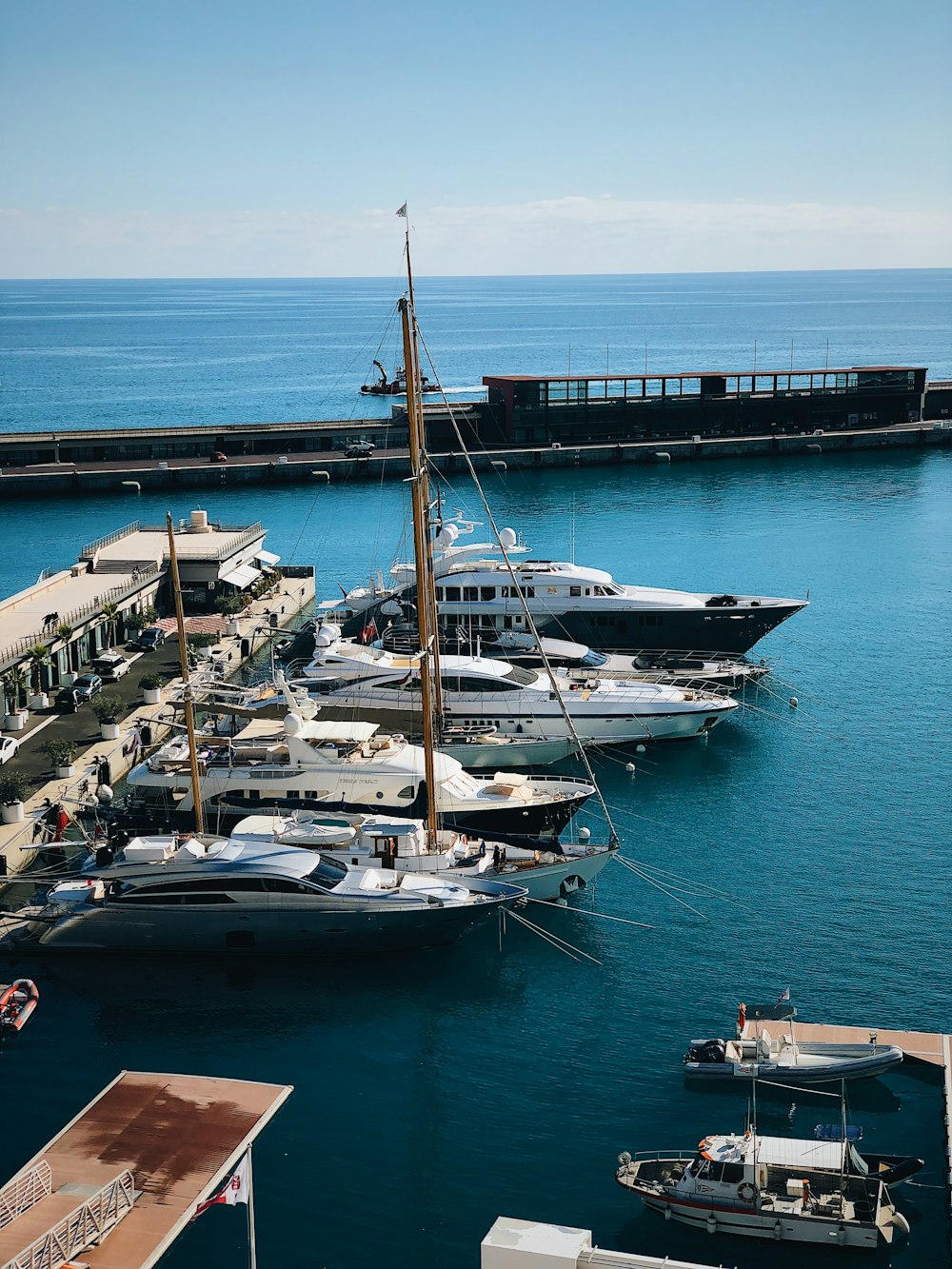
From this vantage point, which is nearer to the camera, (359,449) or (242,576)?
(242,576)

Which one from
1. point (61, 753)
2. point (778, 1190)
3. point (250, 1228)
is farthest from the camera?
point (61, 753)

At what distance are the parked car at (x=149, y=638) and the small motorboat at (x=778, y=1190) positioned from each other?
33152 mm

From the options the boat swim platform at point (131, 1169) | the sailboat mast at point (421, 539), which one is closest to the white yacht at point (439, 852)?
the sailboat mast at point (421, 539)

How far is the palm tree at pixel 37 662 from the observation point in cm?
4297

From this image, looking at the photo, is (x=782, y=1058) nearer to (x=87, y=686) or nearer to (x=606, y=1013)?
(x=606, y=1013)

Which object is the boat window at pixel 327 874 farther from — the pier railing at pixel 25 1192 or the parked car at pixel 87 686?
the parked car at pixel 87 686

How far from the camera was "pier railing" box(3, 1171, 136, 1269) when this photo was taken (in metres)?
18.5

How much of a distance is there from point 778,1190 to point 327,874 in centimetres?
1200

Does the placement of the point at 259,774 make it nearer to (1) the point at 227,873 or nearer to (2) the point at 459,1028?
(1) the point at 227,873

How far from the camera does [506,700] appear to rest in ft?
136

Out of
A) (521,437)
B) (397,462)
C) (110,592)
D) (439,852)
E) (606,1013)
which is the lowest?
(606,1013)

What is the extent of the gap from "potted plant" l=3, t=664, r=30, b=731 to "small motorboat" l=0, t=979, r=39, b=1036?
1400 cm

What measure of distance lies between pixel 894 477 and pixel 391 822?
72882mm

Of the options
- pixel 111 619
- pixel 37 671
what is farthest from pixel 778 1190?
→ pixel 111 619
